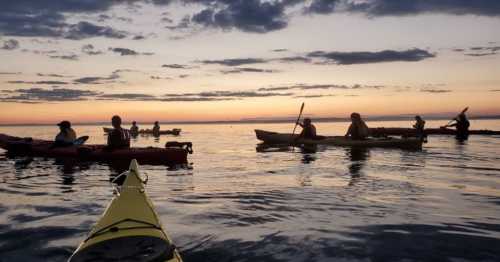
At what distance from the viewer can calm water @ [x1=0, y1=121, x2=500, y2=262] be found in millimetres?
6844

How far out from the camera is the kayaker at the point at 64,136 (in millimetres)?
19828

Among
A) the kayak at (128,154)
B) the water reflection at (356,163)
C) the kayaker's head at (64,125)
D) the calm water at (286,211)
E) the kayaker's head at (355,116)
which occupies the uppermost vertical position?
the kayaker's head at (355,116)

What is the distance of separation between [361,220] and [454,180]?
665cm

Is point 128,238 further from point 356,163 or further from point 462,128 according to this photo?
point 462,128

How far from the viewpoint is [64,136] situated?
66.0 ft

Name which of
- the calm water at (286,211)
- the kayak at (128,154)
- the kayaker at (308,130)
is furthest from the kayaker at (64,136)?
the kayaker at (308,130)

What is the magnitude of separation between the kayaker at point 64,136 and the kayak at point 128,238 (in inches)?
595

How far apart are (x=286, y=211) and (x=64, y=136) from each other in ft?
47.3

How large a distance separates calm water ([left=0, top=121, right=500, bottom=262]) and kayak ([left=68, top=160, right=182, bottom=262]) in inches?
48.9

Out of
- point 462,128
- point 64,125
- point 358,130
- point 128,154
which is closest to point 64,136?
point 64,125

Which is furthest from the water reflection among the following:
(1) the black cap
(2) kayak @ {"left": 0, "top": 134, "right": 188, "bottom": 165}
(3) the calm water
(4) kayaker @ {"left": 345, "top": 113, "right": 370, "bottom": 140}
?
(1) the black cap

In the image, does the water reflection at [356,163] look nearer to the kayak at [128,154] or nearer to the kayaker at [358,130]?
the kayaker at [358,130]

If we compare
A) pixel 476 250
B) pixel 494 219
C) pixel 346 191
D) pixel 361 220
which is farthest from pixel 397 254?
pixel 346 191

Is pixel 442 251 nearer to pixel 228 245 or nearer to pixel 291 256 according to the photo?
pixel 291 256
